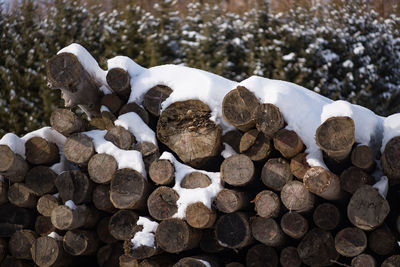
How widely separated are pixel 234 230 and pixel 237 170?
365mm

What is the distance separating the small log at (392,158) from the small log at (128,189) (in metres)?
1.44

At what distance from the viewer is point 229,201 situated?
2.99 meters

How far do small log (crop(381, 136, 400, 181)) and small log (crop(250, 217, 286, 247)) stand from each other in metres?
0.71

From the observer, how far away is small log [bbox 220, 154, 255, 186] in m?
2.98

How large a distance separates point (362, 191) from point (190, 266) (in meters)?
1.10

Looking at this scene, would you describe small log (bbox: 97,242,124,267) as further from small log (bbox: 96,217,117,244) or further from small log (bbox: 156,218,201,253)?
small log (bbox: 156,218,201,253)

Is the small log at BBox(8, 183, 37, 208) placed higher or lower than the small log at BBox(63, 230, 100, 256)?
higher

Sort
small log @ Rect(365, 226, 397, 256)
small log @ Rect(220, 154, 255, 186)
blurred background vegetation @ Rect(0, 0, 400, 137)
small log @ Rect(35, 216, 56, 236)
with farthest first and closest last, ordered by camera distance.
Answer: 1. blurred background vegetation @ Rect(0, 0, 400, 137)
2. small log @ Rect(35, 216, 56, 236)
3. small log @ Rect(220, 154, 255, 186)
4. small log @ Rect(365, 226, 397, 256)

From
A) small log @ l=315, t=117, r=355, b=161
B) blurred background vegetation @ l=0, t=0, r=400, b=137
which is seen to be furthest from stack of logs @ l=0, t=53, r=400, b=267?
blurred background vegetation @ l=0, t=0, r=400, b=137

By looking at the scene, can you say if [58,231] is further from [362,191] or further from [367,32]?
[367,32]

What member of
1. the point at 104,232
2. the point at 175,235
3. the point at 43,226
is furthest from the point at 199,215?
the point at 43,226

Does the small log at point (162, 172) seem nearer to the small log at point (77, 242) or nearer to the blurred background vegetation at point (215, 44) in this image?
the small log at point (77, 242)

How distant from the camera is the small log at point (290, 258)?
9.80 feet

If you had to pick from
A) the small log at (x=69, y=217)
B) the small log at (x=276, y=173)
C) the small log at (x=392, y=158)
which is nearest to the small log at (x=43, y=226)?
the small log at (x=69, y=217)
